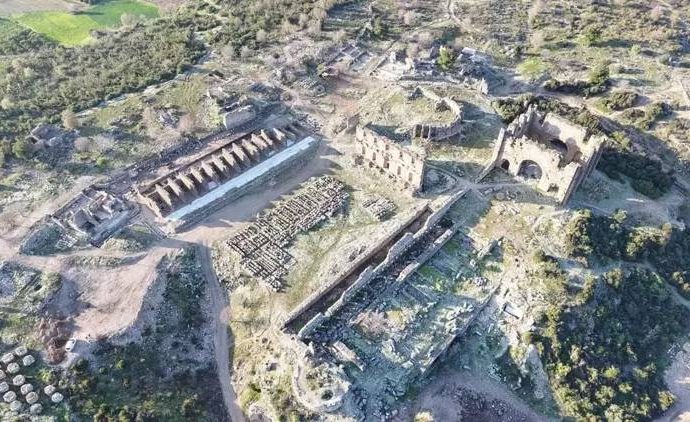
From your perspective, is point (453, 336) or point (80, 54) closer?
point (453, 336)

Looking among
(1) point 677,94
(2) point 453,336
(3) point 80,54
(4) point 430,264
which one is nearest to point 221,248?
(4) point 430,264

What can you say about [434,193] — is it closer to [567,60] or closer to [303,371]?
[303,371]

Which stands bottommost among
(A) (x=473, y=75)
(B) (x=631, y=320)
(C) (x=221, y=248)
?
(B) (x=631, y=320)

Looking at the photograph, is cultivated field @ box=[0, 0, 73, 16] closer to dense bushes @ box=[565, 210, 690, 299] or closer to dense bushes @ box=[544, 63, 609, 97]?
dense bushes @ box=[544, 63, 609, 97]

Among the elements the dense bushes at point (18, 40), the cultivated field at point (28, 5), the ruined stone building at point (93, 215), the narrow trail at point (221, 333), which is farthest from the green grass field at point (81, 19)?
the narrow trail at point (221, 333)

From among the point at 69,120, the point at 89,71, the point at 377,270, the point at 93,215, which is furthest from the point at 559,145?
the point at 89,71

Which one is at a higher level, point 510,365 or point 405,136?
point 405,136

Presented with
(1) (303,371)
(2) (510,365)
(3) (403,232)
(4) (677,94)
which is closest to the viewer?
(1) (303,371)

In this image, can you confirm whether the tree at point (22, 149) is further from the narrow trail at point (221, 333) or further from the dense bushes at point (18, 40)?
the dense bushes at point (18, 40)
